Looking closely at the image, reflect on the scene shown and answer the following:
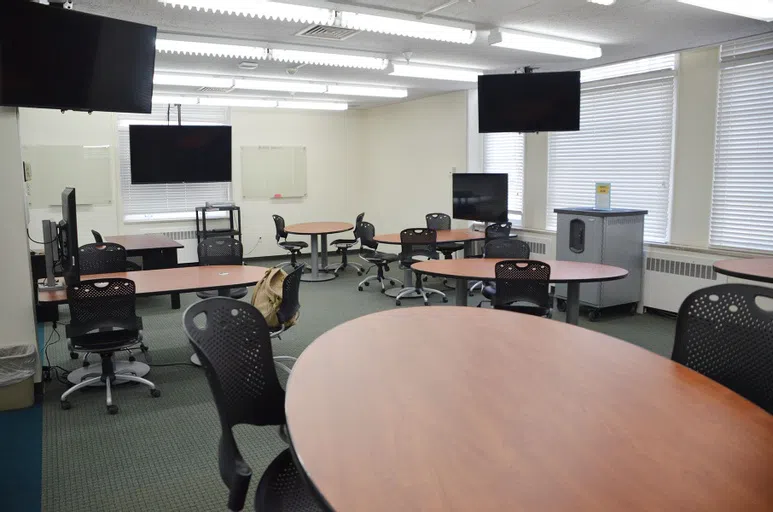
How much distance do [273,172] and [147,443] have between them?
770 centimetres

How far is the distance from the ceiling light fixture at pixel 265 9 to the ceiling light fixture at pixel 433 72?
208cm

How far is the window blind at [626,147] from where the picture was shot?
636 cm

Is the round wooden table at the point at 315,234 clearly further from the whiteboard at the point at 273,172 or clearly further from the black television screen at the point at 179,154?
the whiteboard at the point at 273,172

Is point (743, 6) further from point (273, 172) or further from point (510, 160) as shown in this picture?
point (273, 172)

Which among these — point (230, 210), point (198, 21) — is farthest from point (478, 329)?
point (230, 210)

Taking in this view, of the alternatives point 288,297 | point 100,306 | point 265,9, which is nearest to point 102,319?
point 100,306

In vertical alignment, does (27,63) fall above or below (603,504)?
above

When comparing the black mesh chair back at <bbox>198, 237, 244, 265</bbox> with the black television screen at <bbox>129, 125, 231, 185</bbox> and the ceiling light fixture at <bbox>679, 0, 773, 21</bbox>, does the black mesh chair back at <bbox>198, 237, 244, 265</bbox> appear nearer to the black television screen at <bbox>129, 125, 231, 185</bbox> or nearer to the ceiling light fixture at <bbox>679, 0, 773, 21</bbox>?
the black television screen at <bbox>129, 125, 231, 185</bbox>

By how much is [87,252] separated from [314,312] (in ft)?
8.34

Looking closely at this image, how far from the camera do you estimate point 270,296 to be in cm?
418

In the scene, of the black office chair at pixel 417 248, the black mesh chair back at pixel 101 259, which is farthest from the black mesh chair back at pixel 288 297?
the black office chair at pixel 417 248

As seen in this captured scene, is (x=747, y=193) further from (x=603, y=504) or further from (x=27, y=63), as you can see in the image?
(x=27, y=63)

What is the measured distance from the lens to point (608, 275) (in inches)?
176

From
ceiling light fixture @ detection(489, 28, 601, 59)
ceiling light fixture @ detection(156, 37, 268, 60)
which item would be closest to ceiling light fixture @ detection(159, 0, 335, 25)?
ceiling light fixture @ detection(156, 37, 268, 60)
